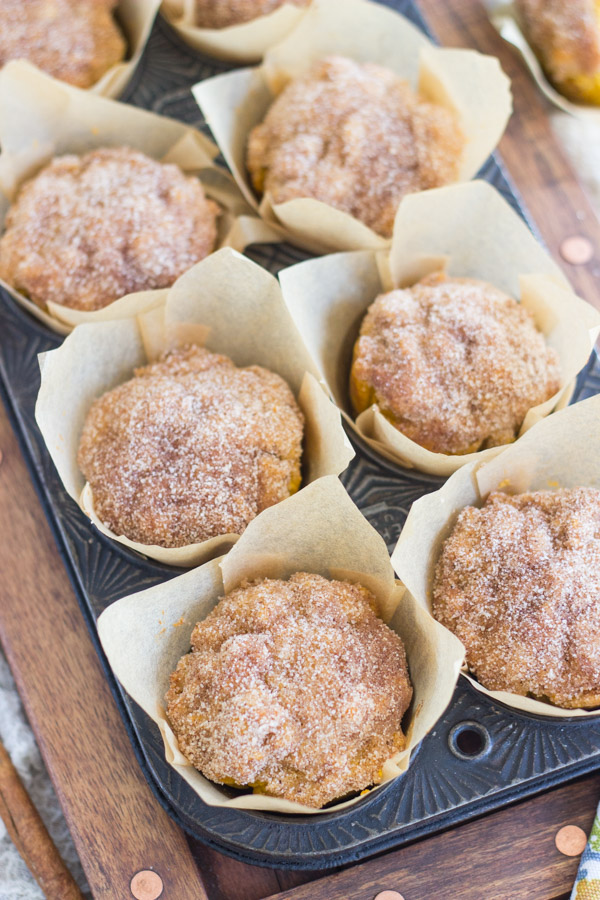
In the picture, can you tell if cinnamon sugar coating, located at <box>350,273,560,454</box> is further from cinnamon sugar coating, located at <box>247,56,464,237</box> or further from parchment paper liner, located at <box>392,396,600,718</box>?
cinnamon sugar coating, located at <box>247,56,464,237</box>

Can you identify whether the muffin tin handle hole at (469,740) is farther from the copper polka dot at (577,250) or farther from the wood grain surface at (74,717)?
the copper polka dot at (577,250)

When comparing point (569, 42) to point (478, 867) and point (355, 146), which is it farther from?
point (478, 867)

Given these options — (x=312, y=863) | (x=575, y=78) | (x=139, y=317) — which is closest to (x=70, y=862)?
(x=312, y=863)

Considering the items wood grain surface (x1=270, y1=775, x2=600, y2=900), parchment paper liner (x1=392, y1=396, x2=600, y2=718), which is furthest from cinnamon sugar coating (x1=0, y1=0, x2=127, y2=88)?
wood grain surface (x1=270, y1=775, x2=600, y2=900)

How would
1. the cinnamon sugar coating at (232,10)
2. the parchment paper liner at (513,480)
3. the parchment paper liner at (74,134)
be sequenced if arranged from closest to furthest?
the parchment paper liner at (513,480) → the parchment paper liner at (74,134) → the cinnamon sugar coating at (232,10)


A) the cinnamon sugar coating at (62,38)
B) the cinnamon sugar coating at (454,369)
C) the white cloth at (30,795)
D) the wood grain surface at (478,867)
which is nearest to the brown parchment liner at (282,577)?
the wood grain surface at (478,867)

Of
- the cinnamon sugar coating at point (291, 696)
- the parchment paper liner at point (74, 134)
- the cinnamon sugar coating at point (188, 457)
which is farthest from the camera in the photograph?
the parchment paper liner at point (74, 134)

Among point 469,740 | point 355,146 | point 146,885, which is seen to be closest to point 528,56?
point 355,146

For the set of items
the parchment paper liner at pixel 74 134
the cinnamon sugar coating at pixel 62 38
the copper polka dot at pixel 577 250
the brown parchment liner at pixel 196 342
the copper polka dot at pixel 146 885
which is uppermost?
the cinnamon sugar coating at pixel 62 38
